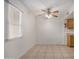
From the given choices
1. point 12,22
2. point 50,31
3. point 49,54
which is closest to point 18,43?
point 12,22

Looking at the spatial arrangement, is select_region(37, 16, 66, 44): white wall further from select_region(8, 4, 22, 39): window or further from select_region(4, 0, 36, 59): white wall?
select_region(8, 4, 22, 39): window

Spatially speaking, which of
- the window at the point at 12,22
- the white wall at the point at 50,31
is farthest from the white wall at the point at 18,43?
the white wall at the point at 50,31

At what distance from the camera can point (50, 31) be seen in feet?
35.0

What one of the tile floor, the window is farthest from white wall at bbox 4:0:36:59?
the tile floor

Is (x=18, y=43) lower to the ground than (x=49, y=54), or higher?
higher

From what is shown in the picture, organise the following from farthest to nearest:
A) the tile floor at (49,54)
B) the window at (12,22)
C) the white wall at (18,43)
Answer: the tile floor at (49,54) → the window at (12,22) → the white wall at (18,43)

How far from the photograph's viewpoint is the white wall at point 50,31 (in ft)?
34.6

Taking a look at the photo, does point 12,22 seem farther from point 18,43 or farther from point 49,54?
point 49,54

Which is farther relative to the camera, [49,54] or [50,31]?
[50,31]

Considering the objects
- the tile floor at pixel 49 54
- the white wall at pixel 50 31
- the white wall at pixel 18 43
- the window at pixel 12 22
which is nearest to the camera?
the white wall at pixel 18 43

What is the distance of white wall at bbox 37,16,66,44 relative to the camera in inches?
415

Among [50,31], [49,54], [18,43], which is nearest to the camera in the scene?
[18,43]

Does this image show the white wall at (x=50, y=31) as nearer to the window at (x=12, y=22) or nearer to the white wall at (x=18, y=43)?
the white wall at (x=18, y=43)
